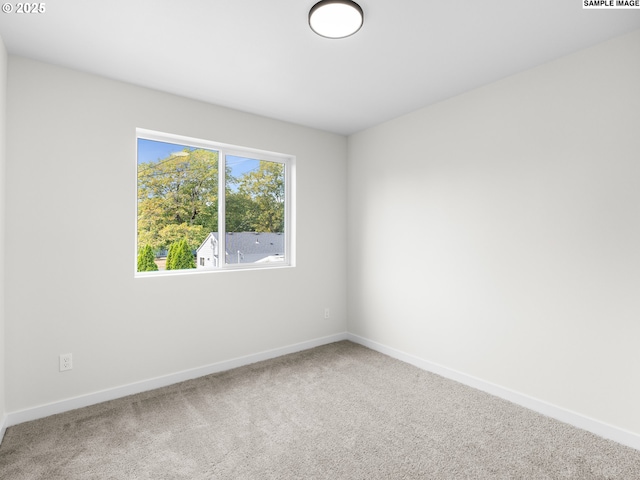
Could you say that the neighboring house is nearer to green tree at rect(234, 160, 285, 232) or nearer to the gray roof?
the gray roof

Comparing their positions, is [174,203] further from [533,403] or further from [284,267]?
[533,403]

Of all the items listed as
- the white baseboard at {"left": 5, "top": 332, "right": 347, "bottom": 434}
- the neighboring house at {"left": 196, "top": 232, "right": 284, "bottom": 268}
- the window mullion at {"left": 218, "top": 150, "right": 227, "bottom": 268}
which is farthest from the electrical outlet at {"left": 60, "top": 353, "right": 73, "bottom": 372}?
the window mullion at {"left": 218, "top": 150, "right": 227, "bottom": 268}

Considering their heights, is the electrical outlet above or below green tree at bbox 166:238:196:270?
below

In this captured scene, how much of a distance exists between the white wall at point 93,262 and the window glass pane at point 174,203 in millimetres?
206

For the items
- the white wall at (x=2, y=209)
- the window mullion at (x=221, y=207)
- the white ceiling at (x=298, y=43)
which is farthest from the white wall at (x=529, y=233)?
the white wall at (x=2, y=209)

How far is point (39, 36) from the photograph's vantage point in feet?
6.93

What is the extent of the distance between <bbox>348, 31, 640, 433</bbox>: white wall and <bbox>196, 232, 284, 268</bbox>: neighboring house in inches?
48.7

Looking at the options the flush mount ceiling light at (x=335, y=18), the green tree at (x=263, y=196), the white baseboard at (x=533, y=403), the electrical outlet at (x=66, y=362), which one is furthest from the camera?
the green tree at (x=263, y=196)

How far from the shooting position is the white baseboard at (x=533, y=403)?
6.99 ft

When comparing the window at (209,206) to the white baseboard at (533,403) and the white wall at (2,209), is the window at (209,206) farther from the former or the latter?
the white baseboard at (533,403)

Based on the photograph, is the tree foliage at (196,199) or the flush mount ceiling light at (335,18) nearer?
the flush mount ceiling light at (335,18)

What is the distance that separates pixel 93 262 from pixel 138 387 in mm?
1093

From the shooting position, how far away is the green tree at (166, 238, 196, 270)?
3.12 m

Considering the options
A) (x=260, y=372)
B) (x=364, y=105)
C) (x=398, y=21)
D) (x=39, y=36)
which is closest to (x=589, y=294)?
(x=398, y=21)
